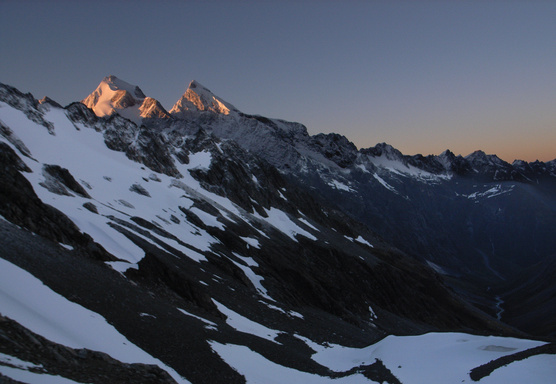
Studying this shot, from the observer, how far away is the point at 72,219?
42906 millimetres

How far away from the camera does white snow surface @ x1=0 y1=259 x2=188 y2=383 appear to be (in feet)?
64.5

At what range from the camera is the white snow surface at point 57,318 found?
19656mm

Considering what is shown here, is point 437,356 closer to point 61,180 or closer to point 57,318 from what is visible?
point 57,318

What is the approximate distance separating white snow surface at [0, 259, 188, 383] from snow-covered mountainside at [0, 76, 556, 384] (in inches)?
4.5

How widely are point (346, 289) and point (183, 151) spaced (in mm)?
64144

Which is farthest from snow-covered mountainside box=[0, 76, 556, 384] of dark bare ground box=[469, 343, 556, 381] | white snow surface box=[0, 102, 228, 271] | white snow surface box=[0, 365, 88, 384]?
white snow surface box=[0, 102, 228, 271]

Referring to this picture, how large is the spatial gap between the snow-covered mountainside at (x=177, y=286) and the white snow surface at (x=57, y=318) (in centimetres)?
11

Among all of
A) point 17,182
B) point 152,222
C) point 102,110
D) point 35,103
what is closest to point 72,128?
point 35,103

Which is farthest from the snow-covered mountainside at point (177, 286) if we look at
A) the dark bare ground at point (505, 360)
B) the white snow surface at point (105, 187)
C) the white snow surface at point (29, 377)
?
the white snow surface at point (105, 187)

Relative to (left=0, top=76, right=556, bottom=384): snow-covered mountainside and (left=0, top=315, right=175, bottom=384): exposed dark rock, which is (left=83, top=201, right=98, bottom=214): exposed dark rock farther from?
(left=0, top=315, right=175, bottom=384): exposed dark rock

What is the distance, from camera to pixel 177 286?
40.8 m

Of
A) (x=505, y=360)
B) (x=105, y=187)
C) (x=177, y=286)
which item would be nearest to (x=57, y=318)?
(x=177, y=286)

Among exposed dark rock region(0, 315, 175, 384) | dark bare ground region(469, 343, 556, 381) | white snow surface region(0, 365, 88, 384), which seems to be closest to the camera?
white snow surface region(0, 365, 88, 384)

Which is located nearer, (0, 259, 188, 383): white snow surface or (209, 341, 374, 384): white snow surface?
(0, 259, 188, 383): white snow surface
